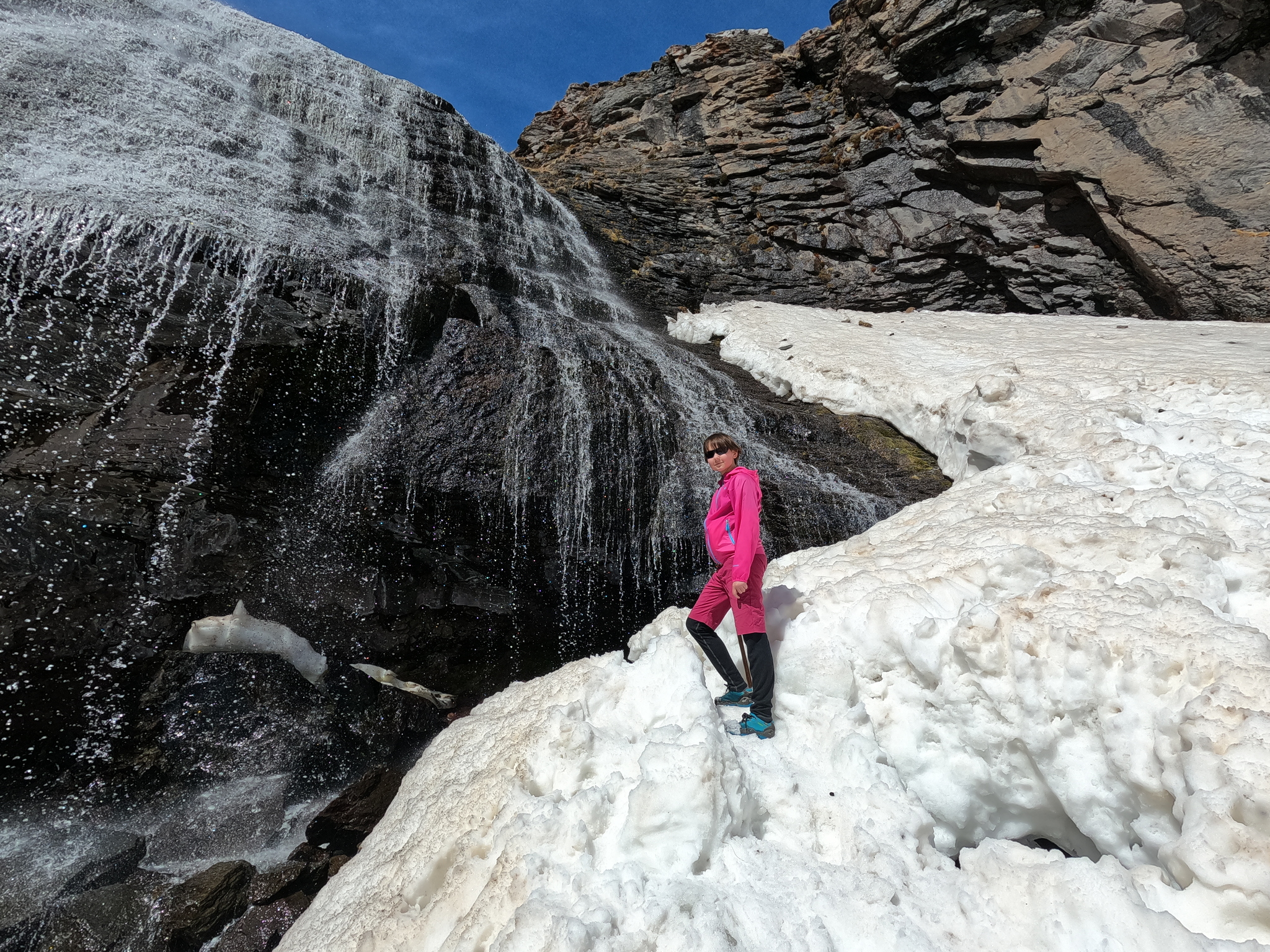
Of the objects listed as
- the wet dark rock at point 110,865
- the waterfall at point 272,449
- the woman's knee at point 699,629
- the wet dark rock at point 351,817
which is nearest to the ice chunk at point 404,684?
the waterfall at point 272,449

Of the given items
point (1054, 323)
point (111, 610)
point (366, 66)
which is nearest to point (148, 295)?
point (111, 610)

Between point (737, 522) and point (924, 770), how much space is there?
5.64ft

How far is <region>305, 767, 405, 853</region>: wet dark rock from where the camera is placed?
5.50 m

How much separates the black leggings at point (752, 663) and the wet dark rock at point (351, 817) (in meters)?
3.52

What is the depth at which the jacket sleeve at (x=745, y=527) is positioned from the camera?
3.87 m

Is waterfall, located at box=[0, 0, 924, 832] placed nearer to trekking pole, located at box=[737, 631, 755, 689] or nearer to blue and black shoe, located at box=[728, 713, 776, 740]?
trekking pole, located at box=[737, 631, 755, 689]

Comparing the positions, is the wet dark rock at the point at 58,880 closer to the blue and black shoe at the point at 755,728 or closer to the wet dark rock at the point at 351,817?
the wet dark rock at the point at 351,817

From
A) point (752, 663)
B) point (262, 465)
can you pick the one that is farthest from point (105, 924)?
point (752, 663)

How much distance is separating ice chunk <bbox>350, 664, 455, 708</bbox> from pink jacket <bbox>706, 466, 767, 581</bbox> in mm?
4972

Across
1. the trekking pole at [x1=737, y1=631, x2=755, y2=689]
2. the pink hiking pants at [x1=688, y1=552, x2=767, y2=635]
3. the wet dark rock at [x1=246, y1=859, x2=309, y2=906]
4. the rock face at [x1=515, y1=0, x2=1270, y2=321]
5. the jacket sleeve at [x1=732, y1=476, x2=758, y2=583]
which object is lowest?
the wet dark rock at [x1=246, y1=859, x2=309, y2=906]

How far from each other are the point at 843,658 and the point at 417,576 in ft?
18.9

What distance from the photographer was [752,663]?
3.85m

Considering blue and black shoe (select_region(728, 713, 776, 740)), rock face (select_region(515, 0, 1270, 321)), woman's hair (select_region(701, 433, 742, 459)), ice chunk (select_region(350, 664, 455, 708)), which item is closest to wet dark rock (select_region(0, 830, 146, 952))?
ice chunk (select_region(350, 664, 455, 708))

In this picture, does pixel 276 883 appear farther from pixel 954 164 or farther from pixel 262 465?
pixel 954 164
